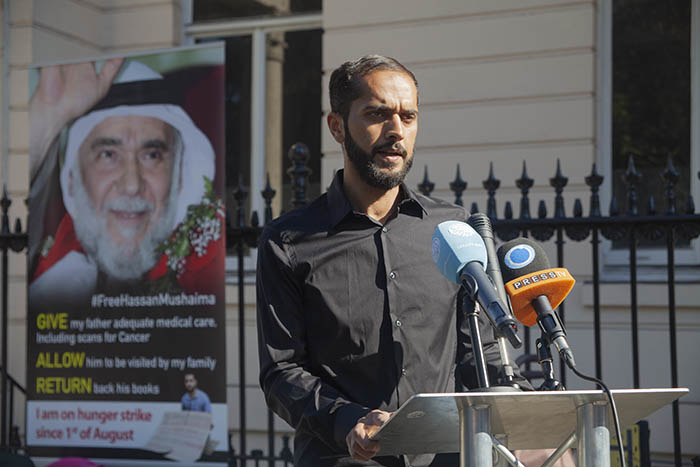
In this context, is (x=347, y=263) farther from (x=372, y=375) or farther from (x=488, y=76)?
(x=488, y=76)

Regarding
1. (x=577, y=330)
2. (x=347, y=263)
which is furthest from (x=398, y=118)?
(x=577, y=330)

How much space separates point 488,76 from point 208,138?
271cm

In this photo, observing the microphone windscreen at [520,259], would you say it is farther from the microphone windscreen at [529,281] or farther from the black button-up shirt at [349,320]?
the black button-up shirt at [349,320]

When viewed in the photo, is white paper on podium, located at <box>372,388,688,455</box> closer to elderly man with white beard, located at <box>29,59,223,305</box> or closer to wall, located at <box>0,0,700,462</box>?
elderly man with white beard, located at <box>29,59,223,305</box>

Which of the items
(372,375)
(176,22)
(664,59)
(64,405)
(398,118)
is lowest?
(64,405)

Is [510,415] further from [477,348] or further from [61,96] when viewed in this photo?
[61,96]

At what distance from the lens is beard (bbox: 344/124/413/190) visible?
216 cm

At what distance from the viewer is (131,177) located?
4.74m

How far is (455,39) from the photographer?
665 centimetres

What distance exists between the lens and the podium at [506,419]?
142 cm

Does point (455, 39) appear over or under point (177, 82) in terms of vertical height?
over

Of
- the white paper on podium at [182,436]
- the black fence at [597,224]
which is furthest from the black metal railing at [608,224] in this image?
the white paper on podium at [182,436]

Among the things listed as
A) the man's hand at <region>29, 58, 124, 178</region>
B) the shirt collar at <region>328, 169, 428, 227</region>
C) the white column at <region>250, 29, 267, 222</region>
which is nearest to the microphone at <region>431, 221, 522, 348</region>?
the shirt collar at <region>328, 169, 428, 227</region>

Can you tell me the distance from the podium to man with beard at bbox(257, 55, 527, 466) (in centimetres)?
46
